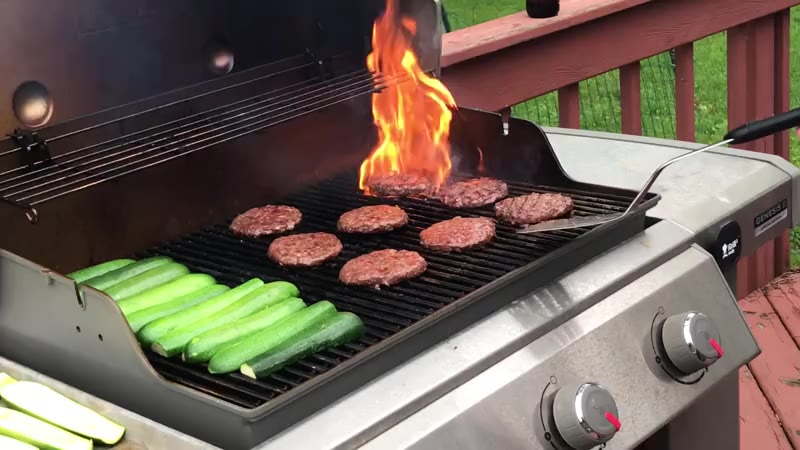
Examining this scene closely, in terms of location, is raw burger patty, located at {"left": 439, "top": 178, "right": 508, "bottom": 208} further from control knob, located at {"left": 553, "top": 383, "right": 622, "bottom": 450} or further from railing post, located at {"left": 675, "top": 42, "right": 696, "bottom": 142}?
railing post, located at {"left": 675, "top": 42, "right": 696, "bottom": 142}

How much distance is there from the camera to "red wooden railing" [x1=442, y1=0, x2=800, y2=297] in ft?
12.1

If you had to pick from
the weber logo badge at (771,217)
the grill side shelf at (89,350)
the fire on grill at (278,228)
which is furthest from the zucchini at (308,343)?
the weber logo badge at (771,217)

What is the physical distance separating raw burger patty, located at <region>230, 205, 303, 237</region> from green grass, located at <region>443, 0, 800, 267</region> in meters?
4.13

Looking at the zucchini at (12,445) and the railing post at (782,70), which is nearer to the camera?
the zucchini at (12,445)

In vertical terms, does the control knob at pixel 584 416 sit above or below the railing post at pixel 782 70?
above

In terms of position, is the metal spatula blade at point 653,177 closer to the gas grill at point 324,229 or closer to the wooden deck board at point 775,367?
the gas grill at point 324,229

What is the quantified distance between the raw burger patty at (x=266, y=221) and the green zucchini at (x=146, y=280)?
0.27 meters

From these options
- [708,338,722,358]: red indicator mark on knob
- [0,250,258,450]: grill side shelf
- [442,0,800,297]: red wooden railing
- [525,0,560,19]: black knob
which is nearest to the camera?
[0,250,258,450]: grill side shelf

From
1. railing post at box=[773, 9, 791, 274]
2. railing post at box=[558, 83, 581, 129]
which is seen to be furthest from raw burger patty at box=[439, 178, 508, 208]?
railing post at box=[773, 9, 791, 274]

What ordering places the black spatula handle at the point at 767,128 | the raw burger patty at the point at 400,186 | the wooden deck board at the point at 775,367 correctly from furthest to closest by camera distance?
the wooden deck board at the point at 775,367 → the raw burger patty at the point at 400,186 → the black spatula handle at the point at 767,128

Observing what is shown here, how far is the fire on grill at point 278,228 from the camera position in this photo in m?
1.77

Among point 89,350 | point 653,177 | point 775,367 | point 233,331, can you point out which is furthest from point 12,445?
point 775,367

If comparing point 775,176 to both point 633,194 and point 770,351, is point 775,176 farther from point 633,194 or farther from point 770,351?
point 770,351

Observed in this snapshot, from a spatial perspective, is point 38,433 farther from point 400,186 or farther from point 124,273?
point 400,186
